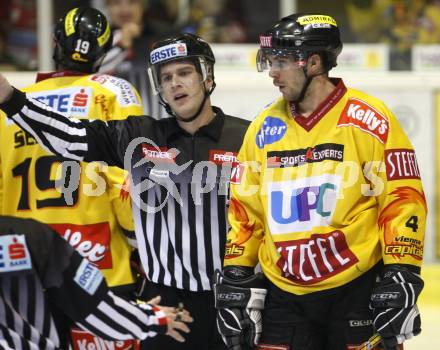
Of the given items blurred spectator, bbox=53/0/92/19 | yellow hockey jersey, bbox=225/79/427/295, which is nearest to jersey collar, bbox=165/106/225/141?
yellow hockey jersey, bbox=225/79/427/295

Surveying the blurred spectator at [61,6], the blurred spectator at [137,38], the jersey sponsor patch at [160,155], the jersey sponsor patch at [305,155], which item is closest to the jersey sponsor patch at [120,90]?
the jersey sponsor patch at [160,155]

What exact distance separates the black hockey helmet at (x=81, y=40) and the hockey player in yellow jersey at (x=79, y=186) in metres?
0.10

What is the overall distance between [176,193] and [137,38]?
3979 millimetres

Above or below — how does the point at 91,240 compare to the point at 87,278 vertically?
below

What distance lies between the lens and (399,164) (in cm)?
356

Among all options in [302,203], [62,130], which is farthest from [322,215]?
[62,130]

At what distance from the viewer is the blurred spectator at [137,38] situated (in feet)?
24.4

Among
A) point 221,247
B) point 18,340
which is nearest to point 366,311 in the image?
point 221,247

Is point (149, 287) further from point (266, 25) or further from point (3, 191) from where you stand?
point (266, 25)

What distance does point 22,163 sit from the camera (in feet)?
14.2

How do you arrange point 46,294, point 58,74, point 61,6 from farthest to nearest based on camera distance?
point 61,6, point 58,74, point 46,294

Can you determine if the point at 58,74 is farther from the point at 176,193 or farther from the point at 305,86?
the point at 305,86

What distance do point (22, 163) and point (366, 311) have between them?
5.11 feet

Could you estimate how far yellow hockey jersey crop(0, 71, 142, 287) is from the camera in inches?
170
